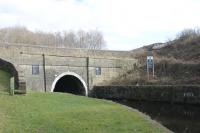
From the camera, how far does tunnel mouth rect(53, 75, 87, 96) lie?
129 ft

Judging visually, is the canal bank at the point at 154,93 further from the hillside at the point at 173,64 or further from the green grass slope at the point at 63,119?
the green grass slope at the point at 63,119

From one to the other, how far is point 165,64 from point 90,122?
87.7ft

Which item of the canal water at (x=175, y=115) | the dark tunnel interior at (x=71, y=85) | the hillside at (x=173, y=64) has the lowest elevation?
the canal water at (x=175, y=115)

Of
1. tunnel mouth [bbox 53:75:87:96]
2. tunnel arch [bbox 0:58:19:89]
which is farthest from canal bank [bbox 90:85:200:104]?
tunnel arch [bbox 0:58:19:89]

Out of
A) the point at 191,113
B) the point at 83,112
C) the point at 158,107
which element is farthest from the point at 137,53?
the point at 83,112

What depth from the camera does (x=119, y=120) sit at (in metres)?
14.7

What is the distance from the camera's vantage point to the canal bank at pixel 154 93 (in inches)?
1028

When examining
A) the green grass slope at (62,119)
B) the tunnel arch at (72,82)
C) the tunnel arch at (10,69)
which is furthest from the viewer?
the tunnel arch at (72,82)

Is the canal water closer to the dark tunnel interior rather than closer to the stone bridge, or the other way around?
the stone bridge

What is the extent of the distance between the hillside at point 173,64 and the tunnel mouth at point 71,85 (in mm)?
3057

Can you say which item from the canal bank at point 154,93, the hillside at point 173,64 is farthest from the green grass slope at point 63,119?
the hillside at point 173,64

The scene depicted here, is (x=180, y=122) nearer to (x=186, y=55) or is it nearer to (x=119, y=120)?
(x=119, y=120)

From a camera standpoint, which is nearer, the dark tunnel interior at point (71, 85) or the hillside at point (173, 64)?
the hillside at point (173, 64)

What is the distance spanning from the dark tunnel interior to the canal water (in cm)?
952
